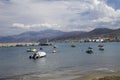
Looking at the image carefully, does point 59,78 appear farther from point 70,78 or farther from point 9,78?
point 9,78

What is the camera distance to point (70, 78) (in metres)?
50.5

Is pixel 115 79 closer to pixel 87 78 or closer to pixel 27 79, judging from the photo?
pixel 87 78

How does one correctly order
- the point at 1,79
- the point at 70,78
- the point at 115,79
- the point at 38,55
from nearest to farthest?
the point at 115,79 < the point at 70,78 < the point at 1,79 < the point at 38,55

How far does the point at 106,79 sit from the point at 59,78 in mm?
11707

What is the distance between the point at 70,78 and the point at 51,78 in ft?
12.2

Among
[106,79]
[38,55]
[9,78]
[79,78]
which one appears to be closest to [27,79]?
[9,78]

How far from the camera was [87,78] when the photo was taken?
5066cm

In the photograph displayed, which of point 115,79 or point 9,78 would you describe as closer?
point 115,79

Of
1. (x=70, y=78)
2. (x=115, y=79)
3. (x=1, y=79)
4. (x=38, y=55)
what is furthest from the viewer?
(x=38, y=55)

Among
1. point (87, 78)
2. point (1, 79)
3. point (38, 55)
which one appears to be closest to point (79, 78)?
point (87, 78)

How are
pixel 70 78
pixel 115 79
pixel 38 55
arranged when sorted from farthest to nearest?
pixel 38 55, pixel 70 78, pixel 115 79

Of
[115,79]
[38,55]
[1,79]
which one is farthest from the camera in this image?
[38,55]

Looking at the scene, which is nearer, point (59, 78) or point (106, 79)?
point (106, 79)

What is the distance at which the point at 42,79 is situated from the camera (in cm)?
5072
